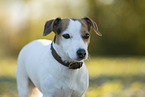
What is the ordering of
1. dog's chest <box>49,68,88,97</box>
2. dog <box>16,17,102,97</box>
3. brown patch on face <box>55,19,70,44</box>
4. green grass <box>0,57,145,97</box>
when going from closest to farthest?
dog <box>16,17,102,97</box> → brown patch on face <box>55,19,70,44</box> → dog's chest <box>49,68,88,97</box> → green grass <box>0,57,145,97</box>

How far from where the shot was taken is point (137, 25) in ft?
57.0

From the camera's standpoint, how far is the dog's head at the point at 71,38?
3475 mm

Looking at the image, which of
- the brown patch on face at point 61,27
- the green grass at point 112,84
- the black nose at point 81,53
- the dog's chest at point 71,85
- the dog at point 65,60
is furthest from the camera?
the green grass at point 112,84

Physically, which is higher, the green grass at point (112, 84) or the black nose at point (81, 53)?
the black nose at point (81, 53)

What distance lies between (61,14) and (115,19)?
3.94 metres

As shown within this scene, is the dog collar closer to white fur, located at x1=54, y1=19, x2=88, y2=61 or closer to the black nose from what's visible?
white fur, located at x1=54, y1=19, x2=88, y2=61

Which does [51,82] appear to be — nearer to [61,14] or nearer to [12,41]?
[61,14]

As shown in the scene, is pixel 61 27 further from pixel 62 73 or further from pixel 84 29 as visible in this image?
pixel 62 73

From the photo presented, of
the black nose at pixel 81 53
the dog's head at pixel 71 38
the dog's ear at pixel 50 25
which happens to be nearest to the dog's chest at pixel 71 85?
the dog's head at pixel 71 38

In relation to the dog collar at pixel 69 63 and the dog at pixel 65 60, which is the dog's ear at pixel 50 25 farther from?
the dog collar at pixel 69 63

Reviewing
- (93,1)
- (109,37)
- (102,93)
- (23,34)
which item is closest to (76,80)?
(102,93)

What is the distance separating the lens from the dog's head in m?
3.47

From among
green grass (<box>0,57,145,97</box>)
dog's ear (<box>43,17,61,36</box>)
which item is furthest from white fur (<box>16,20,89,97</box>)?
green grass (<box>0,57,145,97</box>)

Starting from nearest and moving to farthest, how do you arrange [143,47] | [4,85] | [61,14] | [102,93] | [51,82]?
1. [51,82]
2. [102,93]
3. [4,85]
4. [143,47]
5. [61,14]
